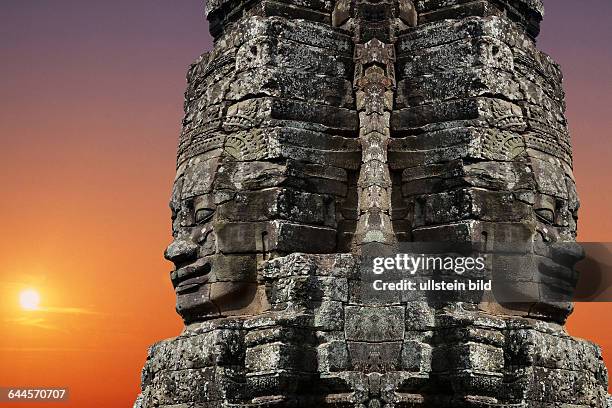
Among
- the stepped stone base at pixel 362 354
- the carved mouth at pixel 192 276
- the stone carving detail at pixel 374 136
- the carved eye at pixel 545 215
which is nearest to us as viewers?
the stepped stone base at pixel 362 354

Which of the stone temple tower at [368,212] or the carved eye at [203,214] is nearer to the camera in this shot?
the stone temple tower at [368,212]

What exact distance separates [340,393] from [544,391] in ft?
8.50

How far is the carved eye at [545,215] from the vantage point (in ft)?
38.3

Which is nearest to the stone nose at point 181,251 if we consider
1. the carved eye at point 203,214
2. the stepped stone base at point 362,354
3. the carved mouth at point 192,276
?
the carved mouth at point 192,276

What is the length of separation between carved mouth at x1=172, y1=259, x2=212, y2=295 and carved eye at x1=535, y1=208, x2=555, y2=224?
4.63 m

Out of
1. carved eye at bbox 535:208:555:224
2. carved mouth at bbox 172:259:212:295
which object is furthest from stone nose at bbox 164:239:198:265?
carved eye at bbox 535:208:555:224

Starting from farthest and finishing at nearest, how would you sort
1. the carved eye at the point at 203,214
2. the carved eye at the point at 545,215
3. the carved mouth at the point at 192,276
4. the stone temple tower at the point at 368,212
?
the carved eye at the point at 203,214 < the carved mouth at the point at 192,276 < the carved eye at the point at 545,215 < the stone temple tower at the point at 368,212

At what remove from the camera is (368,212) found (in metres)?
11.6

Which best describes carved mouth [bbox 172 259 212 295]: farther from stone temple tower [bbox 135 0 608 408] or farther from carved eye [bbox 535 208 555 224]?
carved eye [bbox 535 208 555 224]

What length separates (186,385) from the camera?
1143 cm

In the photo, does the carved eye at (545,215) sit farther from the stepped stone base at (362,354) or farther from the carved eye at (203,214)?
the carved eye at (203,214)

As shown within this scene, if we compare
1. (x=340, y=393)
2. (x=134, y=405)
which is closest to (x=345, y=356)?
(x=340, y=393)

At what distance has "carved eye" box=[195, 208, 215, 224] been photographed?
12016mm

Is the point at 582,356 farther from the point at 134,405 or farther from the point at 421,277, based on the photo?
the point at 134,405
